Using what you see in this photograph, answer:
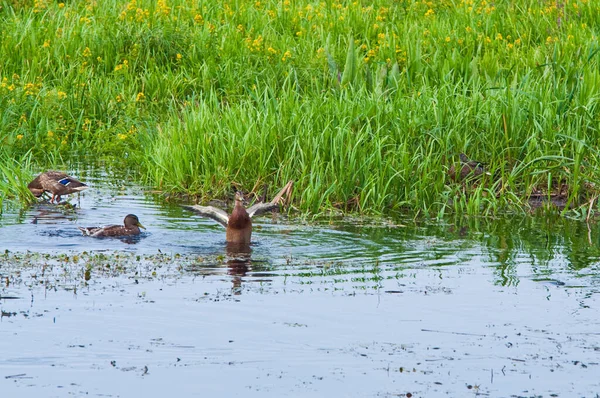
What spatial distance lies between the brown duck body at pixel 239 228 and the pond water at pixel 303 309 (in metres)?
0.17

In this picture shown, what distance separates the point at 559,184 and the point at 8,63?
328 inches

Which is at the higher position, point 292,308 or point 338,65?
point 338,65

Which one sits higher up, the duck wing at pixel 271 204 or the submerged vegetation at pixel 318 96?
the submerged vegetation at pixel 318 96

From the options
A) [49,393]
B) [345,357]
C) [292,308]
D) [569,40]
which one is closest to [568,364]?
[345,357]

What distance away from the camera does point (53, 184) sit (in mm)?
12305

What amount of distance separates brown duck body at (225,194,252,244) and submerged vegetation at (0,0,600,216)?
163 cm

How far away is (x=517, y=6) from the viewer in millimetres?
18297

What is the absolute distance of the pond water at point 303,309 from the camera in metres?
6.36

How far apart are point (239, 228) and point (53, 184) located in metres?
2.98

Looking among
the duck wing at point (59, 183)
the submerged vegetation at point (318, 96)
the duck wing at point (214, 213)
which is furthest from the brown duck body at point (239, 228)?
the duck wing at point (59, 183)

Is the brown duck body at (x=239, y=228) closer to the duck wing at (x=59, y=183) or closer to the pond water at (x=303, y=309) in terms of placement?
the pond water at (x=303, y=309)

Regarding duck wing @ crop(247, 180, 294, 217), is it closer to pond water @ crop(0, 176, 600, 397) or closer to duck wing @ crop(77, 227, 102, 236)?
pond water @ crop(0, 176, 600, 397)

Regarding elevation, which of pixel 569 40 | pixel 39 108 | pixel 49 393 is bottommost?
pixel 49 393

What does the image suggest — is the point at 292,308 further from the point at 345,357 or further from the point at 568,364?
the point at 568,364
